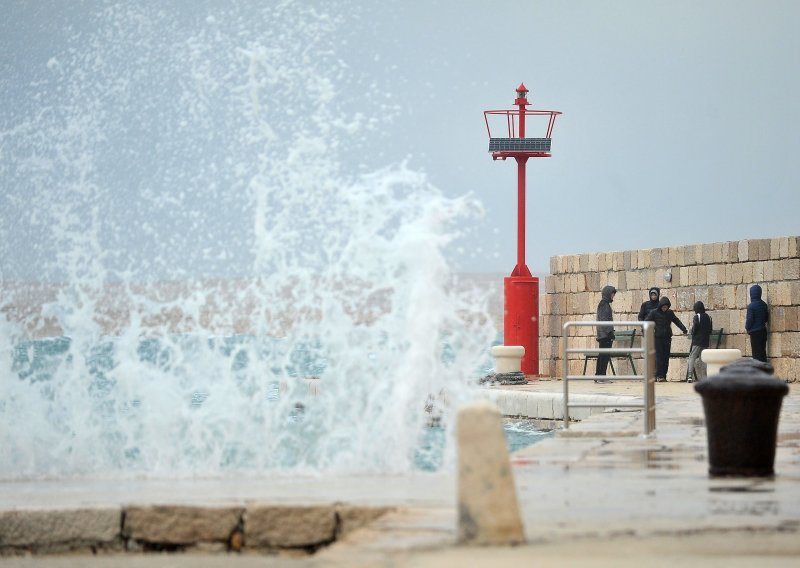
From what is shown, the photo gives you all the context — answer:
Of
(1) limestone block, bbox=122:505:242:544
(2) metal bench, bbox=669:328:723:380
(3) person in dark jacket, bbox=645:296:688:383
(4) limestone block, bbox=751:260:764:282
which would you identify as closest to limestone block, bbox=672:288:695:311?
(3) person in dark jacket, bbox=645:296:688:383

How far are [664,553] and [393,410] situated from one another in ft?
16.0

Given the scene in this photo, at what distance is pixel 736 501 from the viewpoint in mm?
6906

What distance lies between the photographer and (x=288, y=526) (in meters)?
6.86

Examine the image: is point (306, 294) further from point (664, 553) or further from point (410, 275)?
point (664, 553)

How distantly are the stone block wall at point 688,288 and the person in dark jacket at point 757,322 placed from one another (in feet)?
1.08

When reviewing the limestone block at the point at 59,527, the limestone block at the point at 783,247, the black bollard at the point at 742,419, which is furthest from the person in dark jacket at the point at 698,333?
the limestone block at the point at 59,527

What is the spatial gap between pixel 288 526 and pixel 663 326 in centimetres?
1559

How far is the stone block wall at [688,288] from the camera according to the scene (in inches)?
808

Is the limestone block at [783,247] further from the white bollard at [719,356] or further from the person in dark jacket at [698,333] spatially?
the white bollard at [719,356]

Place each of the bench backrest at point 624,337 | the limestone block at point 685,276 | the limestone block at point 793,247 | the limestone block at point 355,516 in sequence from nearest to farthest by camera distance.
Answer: the limestone block at point 355,516
the limestone block at point 793,247
the limestone block at point 685,276
the bench backrest at point 624,337

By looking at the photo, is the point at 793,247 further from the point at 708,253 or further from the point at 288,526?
the point at 288,526

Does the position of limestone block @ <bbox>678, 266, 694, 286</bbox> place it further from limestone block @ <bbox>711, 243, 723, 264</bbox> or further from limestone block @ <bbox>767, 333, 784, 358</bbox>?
limestone block @ <bbox>767, 333, 784, 358</bbox>

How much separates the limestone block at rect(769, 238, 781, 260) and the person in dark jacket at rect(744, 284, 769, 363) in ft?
2.22

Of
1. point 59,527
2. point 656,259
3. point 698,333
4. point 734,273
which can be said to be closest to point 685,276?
point 656,259
